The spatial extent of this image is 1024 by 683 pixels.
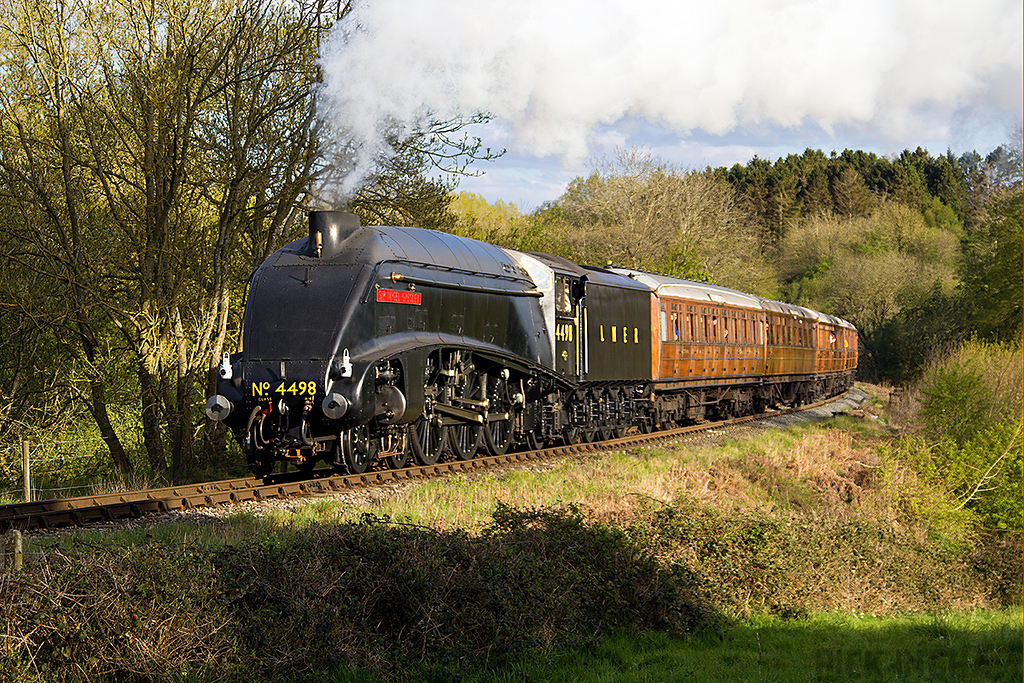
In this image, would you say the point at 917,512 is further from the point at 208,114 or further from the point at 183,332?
the point at 208,114

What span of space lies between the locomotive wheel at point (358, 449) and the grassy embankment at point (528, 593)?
929mm

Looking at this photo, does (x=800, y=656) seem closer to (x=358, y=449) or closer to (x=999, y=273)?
(x=358, y=449)

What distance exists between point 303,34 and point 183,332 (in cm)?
620

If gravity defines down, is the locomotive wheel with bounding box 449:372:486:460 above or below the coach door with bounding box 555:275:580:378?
Answer: below

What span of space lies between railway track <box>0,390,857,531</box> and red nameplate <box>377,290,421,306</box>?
7.65 ft

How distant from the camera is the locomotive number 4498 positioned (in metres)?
11.3

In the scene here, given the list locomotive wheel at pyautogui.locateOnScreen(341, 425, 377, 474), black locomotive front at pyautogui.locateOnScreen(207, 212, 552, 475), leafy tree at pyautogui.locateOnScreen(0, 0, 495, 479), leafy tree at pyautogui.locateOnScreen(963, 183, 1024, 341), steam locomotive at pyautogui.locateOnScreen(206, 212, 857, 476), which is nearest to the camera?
black locomotive front at pyautogui.locateOnScreen(207, 212, 552, 475)

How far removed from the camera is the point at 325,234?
40.9 feet

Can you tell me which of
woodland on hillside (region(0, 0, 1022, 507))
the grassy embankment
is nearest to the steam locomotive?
the grassy embankment

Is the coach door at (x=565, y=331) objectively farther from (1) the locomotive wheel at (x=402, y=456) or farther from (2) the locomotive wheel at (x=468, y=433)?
(1) the locomotive wheel at (x=402, y=456)

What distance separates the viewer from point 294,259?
12562 mm

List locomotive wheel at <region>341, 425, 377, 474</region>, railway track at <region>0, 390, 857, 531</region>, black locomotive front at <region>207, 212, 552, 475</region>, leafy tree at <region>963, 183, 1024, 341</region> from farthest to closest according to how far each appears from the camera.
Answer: leafy tree at <region>963, 183, 1024, 341</region>
locomotive wheel at <region>341, 425, 377, 474</region>
black locomotive front at <region>207, 212, 552, 475</region>
railway track at <region>0, 390, 857, 531</region>

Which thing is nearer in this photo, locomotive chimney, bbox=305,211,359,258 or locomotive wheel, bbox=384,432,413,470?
locomotive chimney, bbox=305,211,359,258

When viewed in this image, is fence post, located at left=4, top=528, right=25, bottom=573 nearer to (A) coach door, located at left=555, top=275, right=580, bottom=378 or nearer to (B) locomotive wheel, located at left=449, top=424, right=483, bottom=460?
(B) locomotive wheel, located at left=449, top=424, right=483, bottom=460
